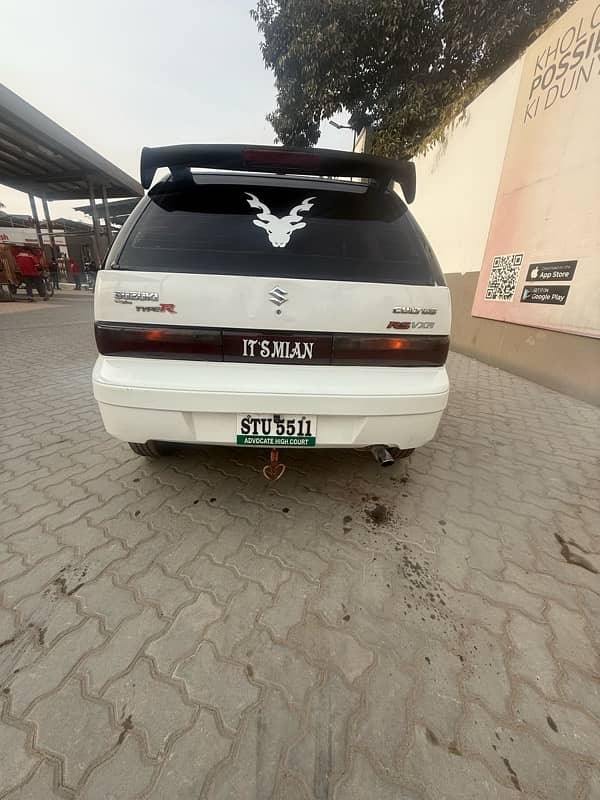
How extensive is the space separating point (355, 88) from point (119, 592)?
1205 cm

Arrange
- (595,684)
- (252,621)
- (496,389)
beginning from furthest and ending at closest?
1. (496,389)
2. (252,621)
3. (595,684)

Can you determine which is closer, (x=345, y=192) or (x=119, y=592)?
(x=119, y=592)

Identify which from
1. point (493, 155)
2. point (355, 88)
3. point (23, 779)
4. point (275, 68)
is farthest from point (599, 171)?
point (275, 68)

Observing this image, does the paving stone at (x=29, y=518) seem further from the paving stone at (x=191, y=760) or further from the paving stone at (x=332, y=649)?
the paving stone at (x=332, y=649)

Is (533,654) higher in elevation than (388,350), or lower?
lower

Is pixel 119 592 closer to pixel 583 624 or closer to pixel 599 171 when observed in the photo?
pixel 583 624

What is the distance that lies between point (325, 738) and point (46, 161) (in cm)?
1658

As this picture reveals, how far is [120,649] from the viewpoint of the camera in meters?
1.33

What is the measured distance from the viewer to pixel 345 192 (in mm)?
1908

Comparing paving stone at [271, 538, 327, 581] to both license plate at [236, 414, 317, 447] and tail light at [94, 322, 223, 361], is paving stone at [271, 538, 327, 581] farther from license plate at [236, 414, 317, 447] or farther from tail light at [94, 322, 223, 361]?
tail light at [94, 322, 223, 361]

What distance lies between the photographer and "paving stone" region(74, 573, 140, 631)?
145 centimetres

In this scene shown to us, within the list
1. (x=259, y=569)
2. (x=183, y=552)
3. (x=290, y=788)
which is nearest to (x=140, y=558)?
(x=183, y=552)

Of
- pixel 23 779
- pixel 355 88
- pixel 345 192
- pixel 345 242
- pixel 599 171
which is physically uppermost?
pixel 355 88

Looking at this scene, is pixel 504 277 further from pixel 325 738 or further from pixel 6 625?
pixel 6 625
